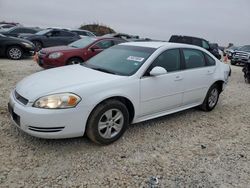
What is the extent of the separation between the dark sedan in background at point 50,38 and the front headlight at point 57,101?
12628mm

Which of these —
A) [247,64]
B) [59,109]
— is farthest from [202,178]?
[247,64]

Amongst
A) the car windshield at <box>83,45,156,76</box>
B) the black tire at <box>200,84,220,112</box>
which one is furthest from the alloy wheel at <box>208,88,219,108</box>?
the car windshield at <box>83,45,156,76</box>

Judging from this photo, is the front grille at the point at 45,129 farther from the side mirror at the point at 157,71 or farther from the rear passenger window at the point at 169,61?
the rear passenger window at the point at 169,61

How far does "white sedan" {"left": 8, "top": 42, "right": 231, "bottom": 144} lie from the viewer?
148 inches

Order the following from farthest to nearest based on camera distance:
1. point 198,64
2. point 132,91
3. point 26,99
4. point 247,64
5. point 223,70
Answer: point 247,64
point 223,70
point 198,64
point 132,91
point 26,99

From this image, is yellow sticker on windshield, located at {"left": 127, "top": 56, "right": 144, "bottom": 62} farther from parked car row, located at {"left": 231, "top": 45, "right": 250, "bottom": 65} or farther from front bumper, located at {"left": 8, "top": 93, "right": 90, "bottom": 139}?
parked car row, located at {"left": 231, "top": 45, "right": 250, "bottom": 65}

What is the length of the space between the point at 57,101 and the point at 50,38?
13.1 m

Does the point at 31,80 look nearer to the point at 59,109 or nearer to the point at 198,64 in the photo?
the point at 59,109

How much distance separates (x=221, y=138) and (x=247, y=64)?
6.74 metres

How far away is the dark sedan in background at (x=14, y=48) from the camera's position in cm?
1227

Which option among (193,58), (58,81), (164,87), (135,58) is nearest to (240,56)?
(193,58)

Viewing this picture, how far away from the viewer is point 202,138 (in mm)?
4812

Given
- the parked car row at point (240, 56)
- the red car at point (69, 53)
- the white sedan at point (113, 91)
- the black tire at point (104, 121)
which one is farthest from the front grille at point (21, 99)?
the parked car row at point (240, 56)

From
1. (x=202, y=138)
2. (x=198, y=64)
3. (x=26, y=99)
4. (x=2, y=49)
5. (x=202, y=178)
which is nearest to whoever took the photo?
(x=202, y=178)
